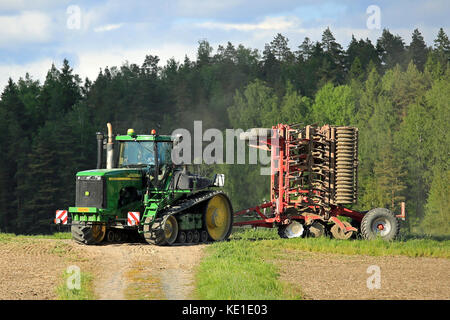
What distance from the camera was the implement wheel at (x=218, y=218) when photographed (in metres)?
22.0

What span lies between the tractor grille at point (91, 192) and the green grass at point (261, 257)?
330cm

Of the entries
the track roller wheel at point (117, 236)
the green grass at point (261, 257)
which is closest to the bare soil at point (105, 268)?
the green grass at point (261, 257)

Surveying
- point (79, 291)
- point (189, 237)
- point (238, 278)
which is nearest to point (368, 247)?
point (189, 237)

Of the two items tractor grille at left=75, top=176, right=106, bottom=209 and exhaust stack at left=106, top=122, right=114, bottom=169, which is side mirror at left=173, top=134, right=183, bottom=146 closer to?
exhaust stack at left=106, top=122, right=114, bottom=169

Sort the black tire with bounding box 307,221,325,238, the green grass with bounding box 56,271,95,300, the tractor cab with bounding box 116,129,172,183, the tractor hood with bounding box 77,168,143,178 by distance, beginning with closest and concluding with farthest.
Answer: the green grass with bounding box 56,271,95,300 → the tractor hood with bounding box 77,168,143,178 → the tractor cab with bounding box 116,129,172,183 → the black tire with bounding box 307,221,325,238

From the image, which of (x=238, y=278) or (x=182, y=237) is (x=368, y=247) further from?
(x=238, y=278)

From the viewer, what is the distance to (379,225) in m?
23.0

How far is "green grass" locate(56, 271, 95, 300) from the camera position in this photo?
1158 centimetres

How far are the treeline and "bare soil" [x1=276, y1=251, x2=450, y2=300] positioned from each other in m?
37.2

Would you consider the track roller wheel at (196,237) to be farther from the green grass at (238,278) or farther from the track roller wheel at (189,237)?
the green grass at (238,278)

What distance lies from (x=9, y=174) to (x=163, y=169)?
207 feet

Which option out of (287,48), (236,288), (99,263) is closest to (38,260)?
(99,263)

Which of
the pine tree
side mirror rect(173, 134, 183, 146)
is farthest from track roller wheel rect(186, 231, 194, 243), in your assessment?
the pine tree
